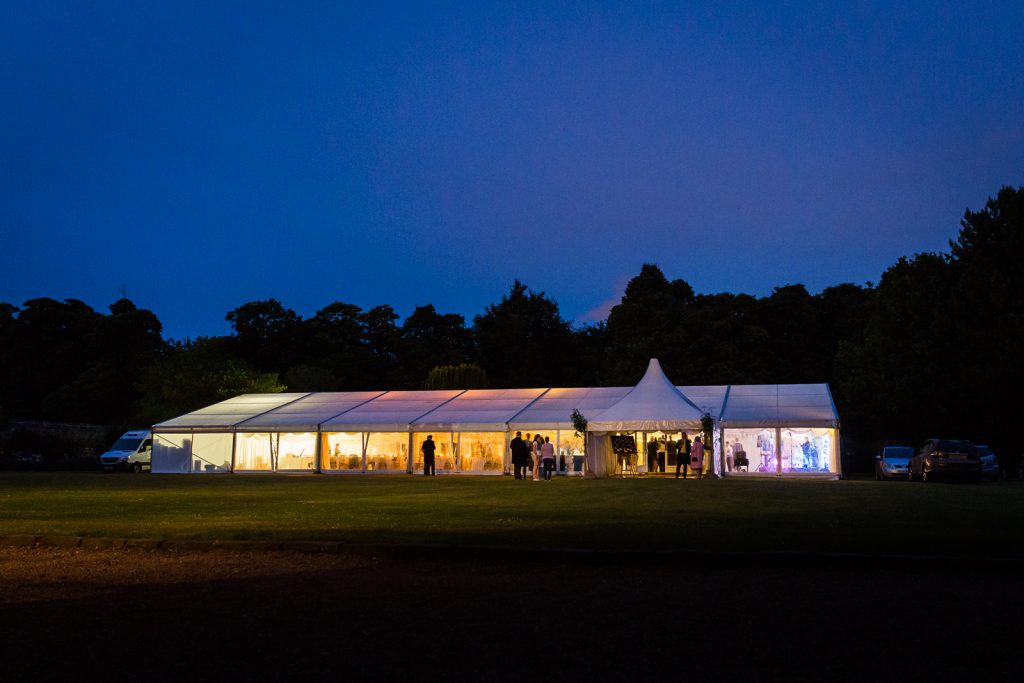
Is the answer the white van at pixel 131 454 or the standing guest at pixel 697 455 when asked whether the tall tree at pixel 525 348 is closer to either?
the white van at pixel 131 454

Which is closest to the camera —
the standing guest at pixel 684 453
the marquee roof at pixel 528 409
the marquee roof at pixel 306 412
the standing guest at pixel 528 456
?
the standing guest at pixel 528 456

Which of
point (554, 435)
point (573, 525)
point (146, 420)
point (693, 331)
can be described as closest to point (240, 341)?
point (146, 420)

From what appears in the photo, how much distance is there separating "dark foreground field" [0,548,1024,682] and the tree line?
3485 cm

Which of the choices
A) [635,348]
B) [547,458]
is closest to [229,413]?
[547,458]

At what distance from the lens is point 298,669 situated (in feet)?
15.0

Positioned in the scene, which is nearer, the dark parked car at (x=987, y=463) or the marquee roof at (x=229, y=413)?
the dark parked car at (x=987, y=463)

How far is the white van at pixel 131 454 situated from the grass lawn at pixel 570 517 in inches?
712

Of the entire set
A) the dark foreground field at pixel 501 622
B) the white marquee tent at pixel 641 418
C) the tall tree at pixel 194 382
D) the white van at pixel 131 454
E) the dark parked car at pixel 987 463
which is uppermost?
the tall tree at pixel 194 382

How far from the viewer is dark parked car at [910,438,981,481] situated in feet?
89.7

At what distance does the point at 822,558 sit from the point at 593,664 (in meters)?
4.02

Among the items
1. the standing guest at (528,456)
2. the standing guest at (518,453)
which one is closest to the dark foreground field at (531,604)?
the standing guest at (518,453)

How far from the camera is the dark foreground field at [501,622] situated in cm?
459

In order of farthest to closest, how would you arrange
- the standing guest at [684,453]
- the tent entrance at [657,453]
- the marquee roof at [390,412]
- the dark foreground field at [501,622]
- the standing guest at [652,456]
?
the marquee roof at [390,412] → the standing guest at [652,456] → the tent entrance at [657,453] → the standing guest at [684,453] → the dark foreground field at [501,622]

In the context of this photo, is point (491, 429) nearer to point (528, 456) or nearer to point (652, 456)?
point (528, 456)
